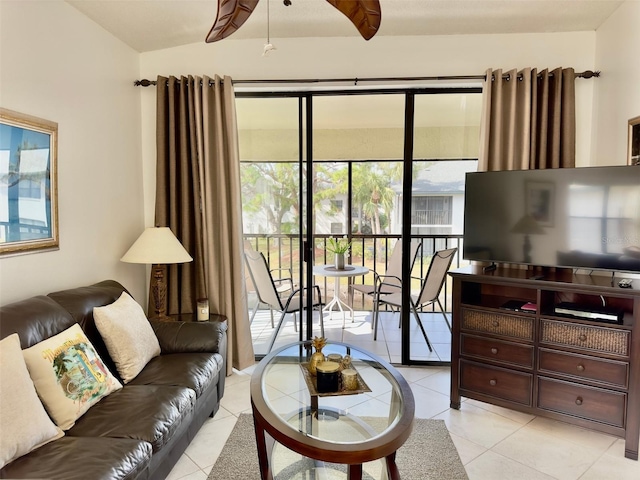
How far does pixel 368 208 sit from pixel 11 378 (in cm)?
315

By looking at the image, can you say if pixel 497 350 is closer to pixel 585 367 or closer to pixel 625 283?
pixel 585 367

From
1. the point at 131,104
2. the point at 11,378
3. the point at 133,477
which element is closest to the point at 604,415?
the point at 133,477

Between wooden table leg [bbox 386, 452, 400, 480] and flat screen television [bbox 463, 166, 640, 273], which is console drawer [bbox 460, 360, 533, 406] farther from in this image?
wooden table leg [bbox 386, 452, 400, 480]

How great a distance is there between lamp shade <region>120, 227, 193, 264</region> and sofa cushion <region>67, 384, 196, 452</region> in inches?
38.6

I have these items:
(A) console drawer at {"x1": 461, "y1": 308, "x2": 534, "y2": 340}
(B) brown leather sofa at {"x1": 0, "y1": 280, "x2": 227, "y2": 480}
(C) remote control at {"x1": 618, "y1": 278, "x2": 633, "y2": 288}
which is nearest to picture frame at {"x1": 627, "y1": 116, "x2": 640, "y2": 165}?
(C) remote control at {"x1": 618, "y1": 278, "x2": 633, "y2": 288}

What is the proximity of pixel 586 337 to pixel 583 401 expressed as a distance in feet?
1.23

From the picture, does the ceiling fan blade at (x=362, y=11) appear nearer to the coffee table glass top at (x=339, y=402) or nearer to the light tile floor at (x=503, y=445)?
the coffee table glass top at (x=339, y=402)

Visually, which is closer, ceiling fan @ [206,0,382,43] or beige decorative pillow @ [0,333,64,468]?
beige decorative pillow @ [0,333,64,468]

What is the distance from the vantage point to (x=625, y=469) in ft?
6.77

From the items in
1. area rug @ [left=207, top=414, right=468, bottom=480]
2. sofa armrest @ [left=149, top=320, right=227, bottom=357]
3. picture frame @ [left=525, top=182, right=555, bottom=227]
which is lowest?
area rug @ [left=207, top=414, right=468, bottom=480]

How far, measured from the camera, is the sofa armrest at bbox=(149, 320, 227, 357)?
2.56 meters

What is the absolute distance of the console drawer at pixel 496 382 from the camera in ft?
8.05

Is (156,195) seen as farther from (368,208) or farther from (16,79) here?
(368,208)

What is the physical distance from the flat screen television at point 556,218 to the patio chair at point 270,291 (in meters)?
1.45
